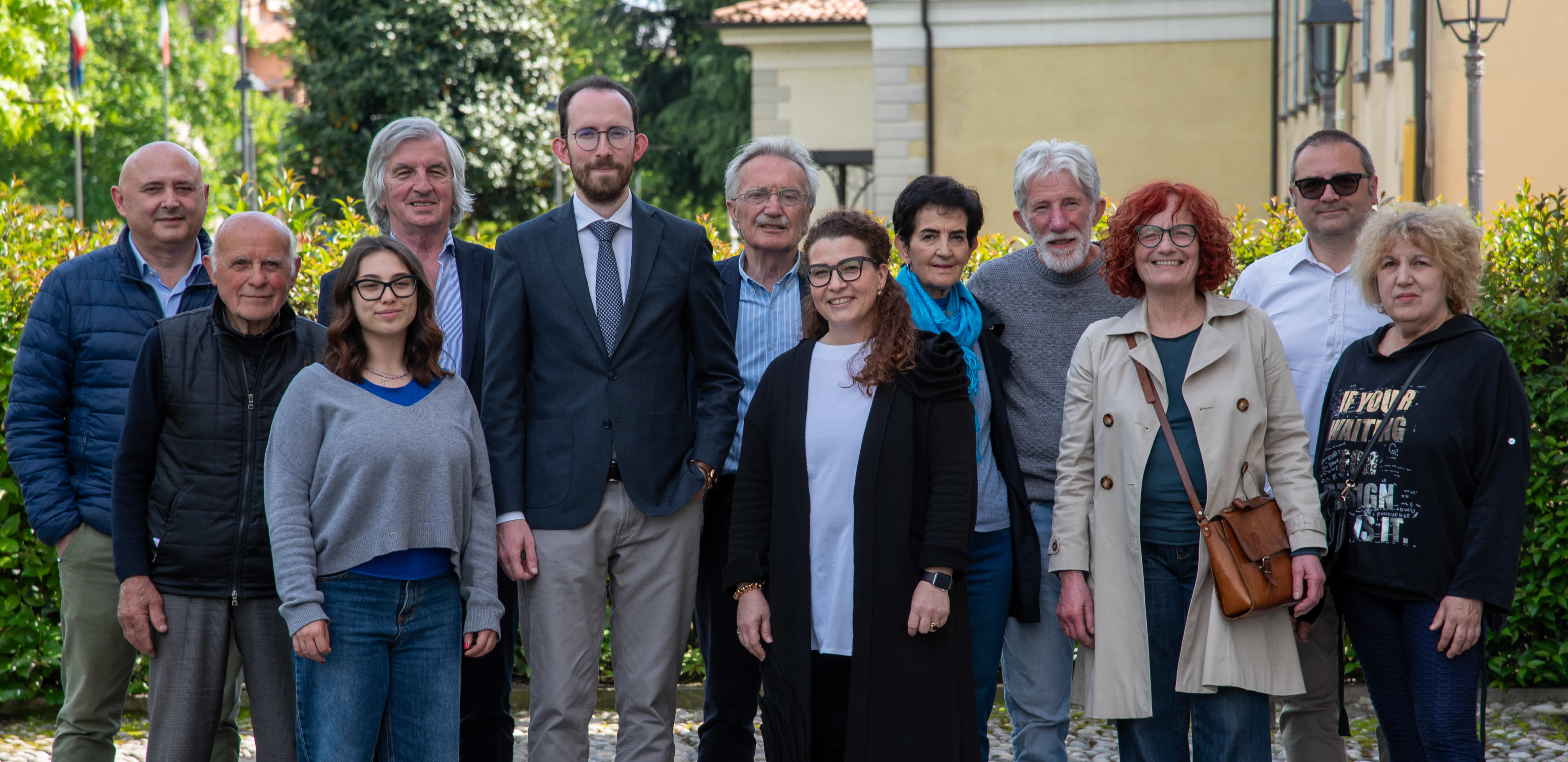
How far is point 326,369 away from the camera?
3553 millimetres

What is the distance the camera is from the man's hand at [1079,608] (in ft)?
12.1

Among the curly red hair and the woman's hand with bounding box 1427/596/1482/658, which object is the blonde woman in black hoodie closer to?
the woman's hand with bounding box 1427/596/1482/658

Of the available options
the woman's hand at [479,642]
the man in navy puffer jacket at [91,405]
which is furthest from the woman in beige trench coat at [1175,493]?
the man in navy puffer jacket at [91,405]

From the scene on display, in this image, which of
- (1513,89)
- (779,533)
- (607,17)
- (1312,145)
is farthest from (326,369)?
(607,17)

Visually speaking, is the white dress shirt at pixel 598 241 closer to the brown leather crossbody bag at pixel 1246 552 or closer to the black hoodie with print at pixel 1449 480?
the brown leather crossbody bag at pixel 1246 552

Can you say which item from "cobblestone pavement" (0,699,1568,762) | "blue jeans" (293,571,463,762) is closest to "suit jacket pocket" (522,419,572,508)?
"blue jeans" (293,571,463,762)

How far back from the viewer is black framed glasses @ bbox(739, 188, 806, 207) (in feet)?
14.5

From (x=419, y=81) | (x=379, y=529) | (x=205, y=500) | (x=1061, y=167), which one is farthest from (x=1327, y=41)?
(x=419, y=81)

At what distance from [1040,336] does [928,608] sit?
1.05 meters

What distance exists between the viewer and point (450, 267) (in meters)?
4.48

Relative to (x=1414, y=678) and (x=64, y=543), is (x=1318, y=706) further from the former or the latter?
(x=64, y=543)

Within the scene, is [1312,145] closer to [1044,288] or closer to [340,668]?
[1044,288]

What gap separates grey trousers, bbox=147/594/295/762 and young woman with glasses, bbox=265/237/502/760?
0.71 feet

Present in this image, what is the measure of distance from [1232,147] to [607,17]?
16.6 m
